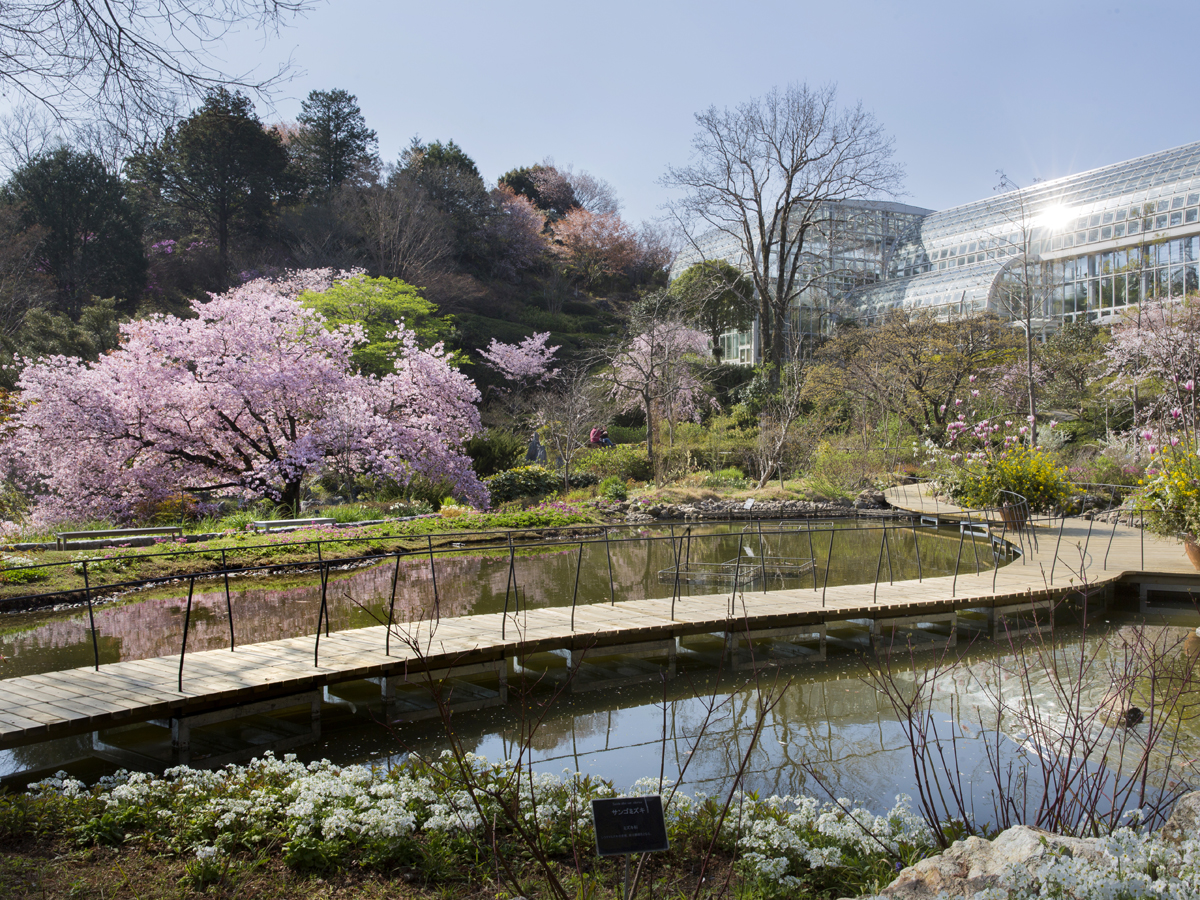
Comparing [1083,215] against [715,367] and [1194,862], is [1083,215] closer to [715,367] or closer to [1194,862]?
[715,367]

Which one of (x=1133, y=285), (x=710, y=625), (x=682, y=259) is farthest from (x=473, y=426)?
(x=682, y=259)

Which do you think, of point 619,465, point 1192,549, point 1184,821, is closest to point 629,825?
point 1184,821

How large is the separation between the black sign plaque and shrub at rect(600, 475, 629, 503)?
15.1 meters

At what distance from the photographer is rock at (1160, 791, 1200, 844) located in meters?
2.85

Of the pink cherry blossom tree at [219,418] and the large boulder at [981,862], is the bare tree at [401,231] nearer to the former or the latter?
the pink cherry blossom tree at [219,418]

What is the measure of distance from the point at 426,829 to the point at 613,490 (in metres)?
14.4

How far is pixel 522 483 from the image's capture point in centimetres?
1805

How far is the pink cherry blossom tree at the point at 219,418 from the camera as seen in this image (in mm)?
12266

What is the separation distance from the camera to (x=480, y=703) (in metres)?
6.61

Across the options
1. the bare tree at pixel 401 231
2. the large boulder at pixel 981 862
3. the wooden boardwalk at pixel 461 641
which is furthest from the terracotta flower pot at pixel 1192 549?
the bare tree at pixel 401 231

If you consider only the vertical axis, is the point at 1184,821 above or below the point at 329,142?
below

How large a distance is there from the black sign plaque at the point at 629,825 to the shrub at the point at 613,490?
15067 millimetres

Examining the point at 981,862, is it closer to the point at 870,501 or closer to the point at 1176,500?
the point at 1176,500

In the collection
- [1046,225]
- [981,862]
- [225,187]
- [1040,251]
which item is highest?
[225,187]
